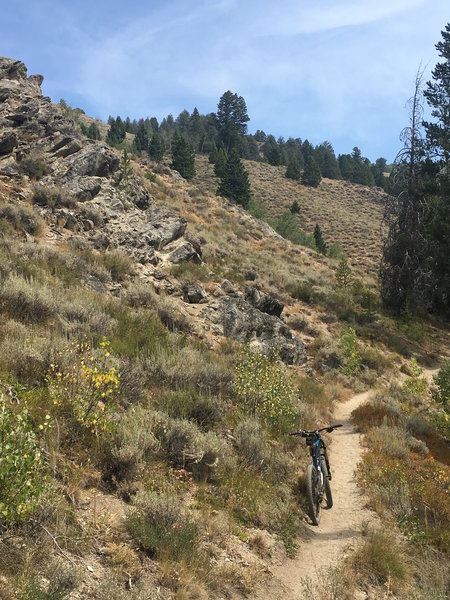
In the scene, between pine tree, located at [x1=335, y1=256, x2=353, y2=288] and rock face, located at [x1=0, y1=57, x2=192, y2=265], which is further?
pine tree, located at [x1=335, y1=256, x2=353, y2=288]

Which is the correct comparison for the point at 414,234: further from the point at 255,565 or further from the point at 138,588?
the point at 138,588

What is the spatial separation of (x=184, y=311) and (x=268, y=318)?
3.66m

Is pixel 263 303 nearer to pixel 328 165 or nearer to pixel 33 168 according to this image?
pixel 33 168

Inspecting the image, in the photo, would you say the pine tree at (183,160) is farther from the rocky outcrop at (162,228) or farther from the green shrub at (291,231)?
the rocky outcrop at (162,228)

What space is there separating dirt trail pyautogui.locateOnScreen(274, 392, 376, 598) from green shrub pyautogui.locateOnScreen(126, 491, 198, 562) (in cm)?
140

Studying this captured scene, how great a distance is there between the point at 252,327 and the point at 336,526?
370 inches

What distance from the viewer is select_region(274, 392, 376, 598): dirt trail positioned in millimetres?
5047

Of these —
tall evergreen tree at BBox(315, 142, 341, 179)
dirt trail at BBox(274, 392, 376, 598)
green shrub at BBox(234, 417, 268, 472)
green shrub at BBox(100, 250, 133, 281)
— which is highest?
tall evergreen tree at BBox(315, 142, 341, 179)

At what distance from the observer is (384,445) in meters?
9.46

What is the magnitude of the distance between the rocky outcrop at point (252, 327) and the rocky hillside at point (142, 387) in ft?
0.23

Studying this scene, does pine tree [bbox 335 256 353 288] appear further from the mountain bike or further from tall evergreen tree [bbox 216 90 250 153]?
tall evergreen tree [bbox 216 90 250 153]

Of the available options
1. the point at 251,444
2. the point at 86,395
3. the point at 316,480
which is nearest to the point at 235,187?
the point at 251,444

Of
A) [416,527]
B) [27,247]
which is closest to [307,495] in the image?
[416,527]

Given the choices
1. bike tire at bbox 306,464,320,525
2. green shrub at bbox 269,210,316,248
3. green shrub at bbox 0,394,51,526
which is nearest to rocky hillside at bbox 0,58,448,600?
green shrub at bbox 0,394,51,526
